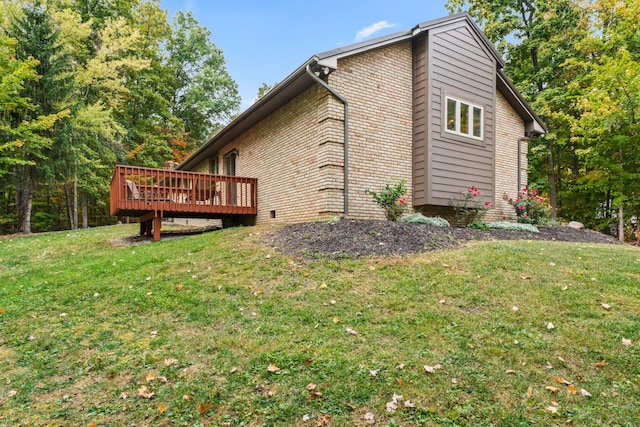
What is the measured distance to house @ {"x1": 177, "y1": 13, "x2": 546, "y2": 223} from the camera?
8266 millimetres

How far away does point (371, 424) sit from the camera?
96.4 inches

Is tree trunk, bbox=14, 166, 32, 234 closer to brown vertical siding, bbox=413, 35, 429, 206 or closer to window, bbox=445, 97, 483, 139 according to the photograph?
brown vertical siding, bbox=413, 35, 429, 206

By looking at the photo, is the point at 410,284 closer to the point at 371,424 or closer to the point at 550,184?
the point at 371,424

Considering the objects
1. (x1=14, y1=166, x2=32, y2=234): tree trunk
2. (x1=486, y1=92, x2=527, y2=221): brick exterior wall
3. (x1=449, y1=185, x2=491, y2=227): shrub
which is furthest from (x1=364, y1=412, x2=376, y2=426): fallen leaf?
(x1=14, y1=166, x2=32, y2=234): tree trunk

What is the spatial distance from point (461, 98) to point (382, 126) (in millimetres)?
2669

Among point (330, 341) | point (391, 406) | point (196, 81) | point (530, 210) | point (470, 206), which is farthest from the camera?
point (196, 81)

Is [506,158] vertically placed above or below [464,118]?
below

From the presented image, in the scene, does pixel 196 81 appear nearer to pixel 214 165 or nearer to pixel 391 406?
pixel 214 165

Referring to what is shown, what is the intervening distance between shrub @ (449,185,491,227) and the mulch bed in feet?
4.90

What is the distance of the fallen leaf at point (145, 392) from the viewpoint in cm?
282

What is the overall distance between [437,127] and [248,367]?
8038 mm

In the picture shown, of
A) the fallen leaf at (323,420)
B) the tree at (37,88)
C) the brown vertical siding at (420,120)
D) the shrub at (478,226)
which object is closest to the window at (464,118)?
the brown vertical siding at (420,120)

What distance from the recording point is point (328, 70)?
25.8 feet

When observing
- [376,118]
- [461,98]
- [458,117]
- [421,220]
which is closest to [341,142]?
[376,118]
